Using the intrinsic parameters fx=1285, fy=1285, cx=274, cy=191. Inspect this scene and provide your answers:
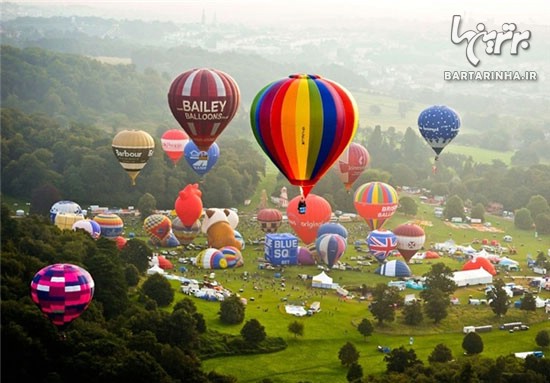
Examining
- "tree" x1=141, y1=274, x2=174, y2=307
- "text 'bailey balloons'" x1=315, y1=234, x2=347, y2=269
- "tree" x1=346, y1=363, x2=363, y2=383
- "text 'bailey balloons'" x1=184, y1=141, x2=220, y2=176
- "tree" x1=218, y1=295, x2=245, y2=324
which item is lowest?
"tree" x1=346, y1=363, x2=363, y2=383

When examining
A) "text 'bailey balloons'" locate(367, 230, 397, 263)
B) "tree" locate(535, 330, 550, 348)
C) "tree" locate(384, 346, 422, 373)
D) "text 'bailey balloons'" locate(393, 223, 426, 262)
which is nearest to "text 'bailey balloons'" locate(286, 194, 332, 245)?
"text 'bailey balloons'" locate(367, 230, 397, 263)

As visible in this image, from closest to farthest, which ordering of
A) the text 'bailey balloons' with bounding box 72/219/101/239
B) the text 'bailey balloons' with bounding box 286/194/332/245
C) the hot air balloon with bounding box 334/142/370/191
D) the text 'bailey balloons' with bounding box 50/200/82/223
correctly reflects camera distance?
1. the text 'bailey balloons' with bounding box 72/219/101/239
2. the text 'bailey balloons' with bounding box 286/194/332/245
3. the text 'bailey balloons' with bounding box 50/200/82/223
4. the hot air balloon with bounding box 334/142/370/191

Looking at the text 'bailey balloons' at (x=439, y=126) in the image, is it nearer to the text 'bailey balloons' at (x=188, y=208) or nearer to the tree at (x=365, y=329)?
the text 'bailey balloons' at (x=188, y=208)

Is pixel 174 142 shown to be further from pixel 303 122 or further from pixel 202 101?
pixel 303 122

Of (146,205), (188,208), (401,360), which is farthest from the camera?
(146,205)

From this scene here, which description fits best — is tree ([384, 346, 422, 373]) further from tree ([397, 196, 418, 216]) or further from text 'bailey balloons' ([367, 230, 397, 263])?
tree ([397, 196, 418, 216])

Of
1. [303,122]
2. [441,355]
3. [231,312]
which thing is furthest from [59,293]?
[441,355]

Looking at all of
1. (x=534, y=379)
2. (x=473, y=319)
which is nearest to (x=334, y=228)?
(x=473, y=319)
